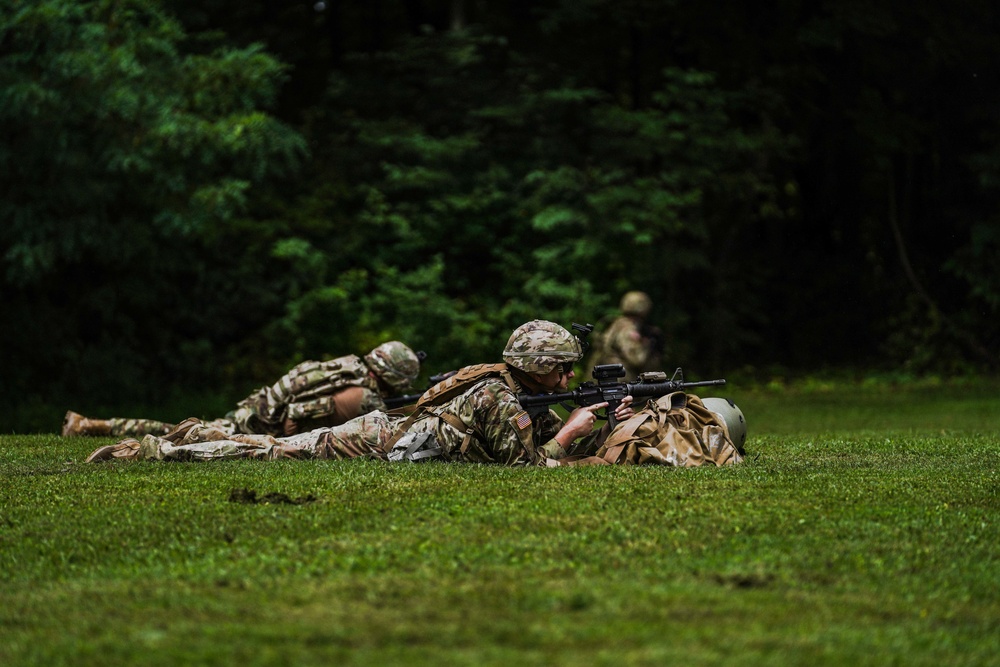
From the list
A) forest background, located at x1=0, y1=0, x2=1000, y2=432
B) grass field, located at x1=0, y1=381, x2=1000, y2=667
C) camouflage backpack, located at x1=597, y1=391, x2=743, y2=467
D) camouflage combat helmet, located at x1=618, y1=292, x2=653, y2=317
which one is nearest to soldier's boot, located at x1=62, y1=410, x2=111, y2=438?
grass field, located at x1=0, y1=381, x2=1000, y2=667

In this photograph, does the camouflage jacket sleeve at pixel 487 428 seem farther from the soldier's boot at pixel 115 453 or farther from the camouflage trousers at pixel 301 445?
the soldier's boot at pixel 115 453

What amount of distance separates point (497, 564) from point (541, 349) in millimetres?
3298

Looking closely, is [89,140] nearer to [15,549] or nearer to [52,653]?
[15,549]

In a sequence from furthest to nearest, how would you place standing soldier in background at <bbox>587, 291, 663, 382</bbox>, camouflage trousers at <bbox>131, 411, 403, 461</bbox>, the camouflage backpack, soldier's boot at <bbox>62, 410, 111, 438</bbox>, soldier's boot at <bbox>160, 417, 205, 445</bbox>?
1. standing soldier in background at <bbox>587, 291, 663, 382</bbox>
2. soldier's boot at <bbox>62, 410, 111, 438</bbox>
3. soldier's boot at <bbox>160, 417, 205, 445</bbox>
4. camouflage trousers at <bbox>131, 411, 403, 461</bbox>
5. the camouflage backpack

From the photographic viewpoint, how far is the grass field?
4.95m

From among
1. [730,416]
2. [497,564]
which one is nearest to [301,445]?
[730,416]

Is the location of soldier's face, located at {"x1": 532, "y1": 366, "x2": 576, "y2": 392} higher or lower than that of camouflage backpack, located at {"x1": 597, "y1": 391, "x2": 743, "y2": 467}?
higher

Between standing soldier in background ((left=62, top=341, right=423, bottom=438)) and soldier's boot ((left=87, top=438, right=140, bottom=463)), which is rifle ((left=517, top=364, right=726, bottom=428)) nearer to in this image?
standing soldier in background ((left=62, top=341, right=423, bottom=438))

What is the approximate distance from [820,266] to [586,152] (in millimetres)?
6599

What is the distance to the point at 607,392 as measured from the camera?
31.7 feet

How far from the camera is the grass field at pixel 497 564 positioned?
495 centimetres

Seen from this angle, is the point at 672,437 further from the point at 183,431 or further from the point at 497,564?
the point at 183,431

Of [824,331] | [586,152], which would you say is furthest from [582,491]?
[824,331]

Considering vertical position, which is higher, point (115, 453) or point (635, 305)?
point (635, 305)
